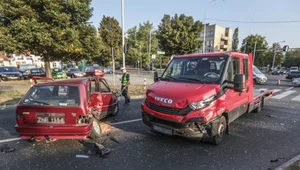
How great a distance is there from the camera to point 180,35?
968 inches

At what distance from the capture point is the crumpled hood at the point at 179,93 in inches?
152

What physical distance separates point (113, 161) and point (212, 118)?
2.17 meters

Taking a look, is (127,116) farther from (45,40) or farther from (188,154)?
(45,40)

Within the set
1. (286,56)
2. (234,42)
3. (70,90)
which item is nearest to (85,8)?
(70,90)

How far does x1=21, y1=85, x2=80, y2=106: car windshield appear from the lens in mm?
4125

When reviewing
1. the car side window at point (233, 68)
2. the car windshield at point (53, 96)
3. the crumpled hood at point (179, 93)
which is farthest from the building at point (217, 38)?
the car windshield at point (53, 96)

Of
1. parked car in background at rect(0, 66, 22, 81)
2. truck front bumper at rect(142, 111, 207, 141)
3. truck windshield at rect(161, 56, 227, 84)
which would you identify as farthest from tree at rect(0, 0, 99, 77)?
truck front bumper at rect(142, 111, 207, 141)

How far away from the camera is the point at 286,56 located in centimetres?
8100

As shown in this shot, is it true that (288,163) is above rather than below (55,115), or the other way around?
below

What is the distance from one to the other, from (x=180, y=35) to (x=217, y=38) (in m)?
50.4

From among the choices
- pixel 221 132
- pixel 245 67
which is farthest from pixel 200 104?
pixel 245 67

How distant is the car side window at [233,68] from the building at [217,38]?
62.9 m

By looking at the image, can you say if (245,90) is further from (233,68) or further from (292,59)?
(292,59)

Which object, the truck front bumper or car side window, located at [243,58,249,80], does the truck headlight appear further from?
car side window, located at [243,58,249,80]
